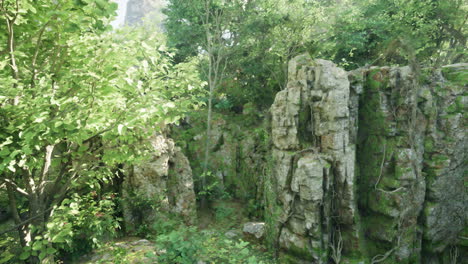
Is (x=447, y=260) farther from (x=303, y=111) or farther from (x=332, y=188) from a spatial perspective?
(x=303, y=111)

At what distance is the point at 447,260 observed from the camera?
11.7 m

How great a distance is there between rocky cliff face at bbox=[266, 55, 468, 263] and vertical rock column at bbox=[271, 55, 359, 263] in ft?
0.14

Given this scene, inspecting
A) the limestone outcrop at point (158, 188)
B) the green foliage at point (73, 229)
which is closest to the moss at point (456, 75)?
the limestone outcrop at point (158, 188)

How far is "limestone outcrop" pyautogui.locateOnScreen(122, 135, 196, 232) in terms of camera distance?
1257 centimetres

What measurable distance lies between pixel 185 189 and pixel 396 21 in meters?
18.6

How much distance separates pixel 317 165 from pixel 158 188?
8333 millimetres

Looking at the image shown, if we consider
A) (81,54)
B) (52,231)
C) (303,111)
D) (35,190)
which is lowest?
(52,231)

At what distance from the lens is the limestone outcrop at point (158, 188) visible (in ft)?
41.2

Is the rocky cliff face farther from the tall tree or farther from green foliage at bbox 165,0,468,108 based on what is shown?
the tall tree

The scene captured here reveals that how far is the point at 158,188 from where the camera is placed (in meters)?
13.4

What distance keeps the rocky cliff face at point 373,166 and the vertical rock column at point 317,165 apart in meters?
0.04

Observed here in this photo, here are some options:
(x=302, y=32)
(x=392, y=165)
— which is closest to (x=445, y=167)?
(x=392, y=165)

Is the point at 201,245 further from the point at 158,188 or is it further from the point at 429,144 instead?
the point at 429,144

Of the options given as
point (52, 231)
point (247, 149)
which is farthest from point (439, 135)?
point (52, 231)
